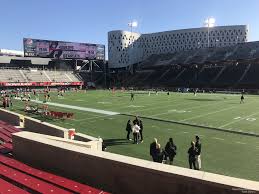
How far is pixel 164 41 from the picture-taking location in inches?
6550

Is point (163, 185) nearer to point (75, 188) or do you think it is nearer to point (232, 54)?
point (75, 188)

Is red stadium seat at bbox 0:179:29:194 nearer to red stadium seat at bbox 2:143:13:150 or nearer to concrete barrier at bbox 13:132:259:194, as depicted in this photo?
concrete barrier at bbox 13:132:259:194

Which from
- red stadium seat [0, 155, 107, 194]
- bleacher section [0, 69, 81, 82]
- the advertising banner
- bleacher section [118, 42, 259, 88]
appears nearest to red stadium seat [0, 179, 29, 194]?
red stadium seat [0, 155, 107, 194]

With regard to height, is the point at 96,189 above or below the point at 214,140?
above

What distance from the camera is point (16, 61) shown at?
97.2m

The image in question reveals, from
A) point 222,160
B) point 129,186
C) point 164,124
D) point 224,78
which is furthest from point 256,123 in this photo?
point 224,78

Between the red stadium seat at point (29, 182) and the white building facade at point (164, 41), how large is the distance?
118m

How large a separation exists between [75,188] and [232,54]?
89.3 metres

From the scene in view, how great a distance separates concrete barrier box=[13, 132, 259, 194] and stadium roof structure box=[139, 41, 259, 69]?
78.2 meters

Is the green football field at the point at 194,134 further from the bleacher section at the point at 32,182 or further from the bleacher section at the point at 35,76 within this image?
the bleacher section at the point at 35,76

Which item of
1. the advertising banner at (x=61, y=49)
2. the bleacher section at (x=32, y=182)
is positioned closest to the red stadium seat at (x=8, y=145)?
the bleacher section at (x=32, y=182)

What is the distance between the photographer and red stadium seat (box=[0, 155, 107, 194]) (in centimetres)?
637

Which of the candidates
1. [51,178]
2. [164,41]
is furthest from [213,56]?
[51,178]

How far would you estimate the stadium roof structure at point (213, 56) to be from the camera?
86.4 m
